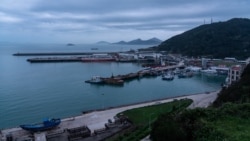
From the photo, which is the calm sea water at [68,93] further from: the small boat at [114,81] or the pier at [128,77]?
the pier at [128,77]

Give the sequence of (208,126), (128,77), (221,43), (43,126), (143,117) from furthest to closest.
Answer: (221,43) → (128,77) → (143,117) → (43,126) → (208,126)

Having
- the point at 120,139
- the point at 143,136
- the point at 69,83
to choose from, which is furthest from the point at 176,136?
the point at 69,83

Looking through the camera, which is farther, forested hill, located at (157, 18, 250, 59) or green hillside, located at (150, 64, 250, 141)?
forested hill, located at (157, 18, 250, 59)

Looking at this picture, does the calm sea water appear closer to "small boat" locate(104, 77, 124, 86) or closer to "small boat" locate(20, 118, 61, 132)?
"small boat" locate(104, 77, 124, 86)

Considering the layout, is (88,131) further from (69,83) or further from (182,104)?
(69,83)

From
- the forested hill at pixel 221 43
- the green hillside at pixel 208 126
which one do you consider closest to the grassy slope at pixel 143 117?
the green hillside at pixel 208 126

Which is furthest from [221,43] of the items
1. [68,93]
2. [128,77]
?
[68,93]

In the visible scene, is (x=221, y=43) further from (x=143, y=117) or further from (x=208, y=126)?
(x=208, y=126)

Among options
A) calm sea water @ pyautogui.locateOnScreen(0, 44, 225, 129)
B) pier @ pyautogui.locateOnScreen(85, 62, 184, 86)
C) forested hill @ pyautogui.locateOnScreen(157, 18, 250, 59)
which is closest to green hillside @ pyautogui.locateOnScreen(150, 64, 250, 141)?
calm sea water @ pyautogui.locateOnScreen(0, 44, 225, 129)
